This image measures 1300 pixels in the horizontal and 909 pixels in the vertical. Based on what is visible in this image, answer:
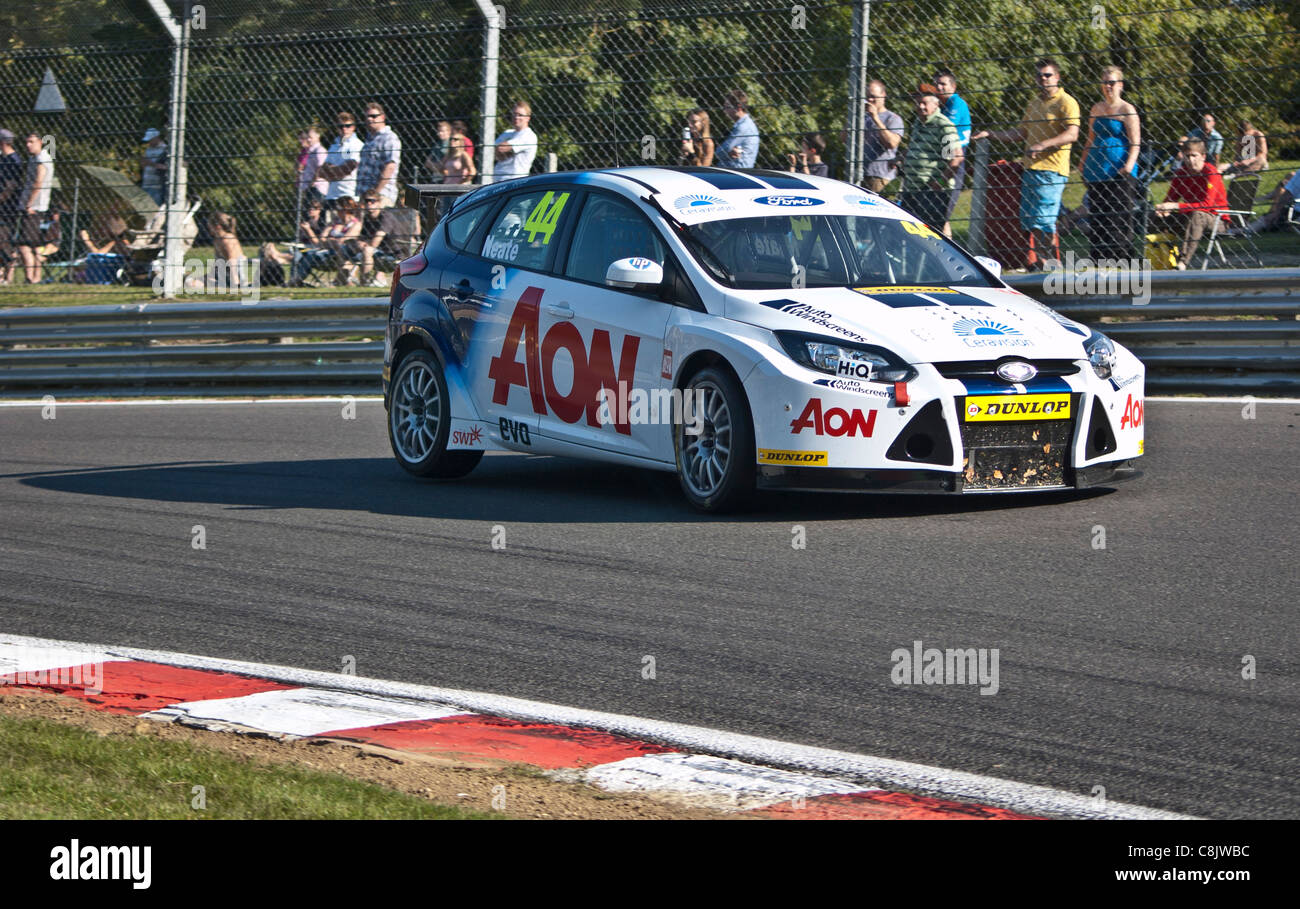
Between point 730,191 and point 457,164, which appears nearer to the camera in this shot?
point 730,191

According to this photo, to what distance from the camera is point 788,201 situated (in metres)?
9.59

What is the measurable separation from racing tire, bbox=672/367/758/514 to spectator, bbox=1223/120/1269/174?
18.0 feet

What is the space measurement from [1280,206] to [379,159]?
24.3ft

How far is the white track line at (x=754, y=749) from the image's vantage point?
4336 mm

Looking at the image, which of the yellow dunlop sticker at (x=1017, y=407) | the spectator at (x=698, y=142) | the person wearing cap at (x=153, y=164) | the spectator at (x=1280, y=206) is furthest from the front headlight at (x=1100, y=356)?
the person wearing cap at (x=153, y=164)

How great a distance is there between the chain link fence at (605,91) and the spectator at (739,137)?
67 mm

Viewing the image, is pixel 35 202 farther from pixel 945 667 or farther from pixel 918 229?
pixel 945 667

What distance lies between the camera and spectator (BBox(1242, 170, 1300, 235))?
13109mm

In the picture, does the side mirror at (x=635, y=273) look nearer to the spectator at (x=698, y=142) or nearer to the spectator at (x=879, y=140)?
the spectator at (x=879, y=140)

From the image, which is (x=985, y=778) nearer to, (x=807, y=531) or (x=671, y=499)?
(x=807, y=531)
